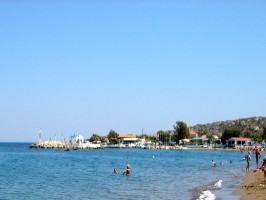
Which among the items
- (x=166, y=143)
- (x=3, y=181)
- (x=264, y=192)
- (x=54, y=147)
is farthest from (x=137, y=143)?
(x=264, y=192)

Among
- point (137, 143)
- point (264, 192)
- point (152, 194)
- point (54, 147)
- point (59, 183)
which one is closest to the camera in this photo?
point (264, 192)

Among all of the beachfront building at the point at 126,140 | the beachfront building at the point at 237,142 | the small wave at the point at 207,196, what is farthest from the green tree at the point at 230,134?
the small wave at the point at 207,196

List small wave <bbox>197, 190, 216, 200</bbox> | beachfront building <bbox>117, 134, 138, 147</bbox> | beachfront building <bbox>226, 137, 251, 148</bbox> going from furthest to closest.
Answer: beachfront building <bbox>117, 134, 138, 147</bbox>, beachfront building <bbox>226, 137, 251, 148</bbox>, small wave <bbox>197, 190, 216, 200</bbox>

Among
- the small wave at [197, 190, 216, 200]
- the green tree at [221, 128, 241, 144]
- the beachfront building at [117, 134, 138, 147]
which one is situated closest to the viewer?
the small wave at [197, 190, 216, 200]

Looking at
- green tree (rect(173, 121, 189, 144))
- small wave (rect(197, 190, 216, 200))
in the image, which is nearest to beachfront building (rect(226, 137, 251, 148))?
green tree (rect(173, 121, 189, 144))

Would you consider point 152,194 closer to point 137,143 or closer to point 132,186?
point 132,186

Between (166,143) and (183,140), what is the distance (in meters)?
10.2

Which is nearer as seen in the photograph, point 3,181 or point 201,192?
point 201,192

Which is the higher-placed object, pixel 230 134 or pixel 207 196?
pixel 230 134

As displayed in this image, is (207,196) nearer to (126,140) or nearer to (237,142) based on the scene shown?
(237,142)

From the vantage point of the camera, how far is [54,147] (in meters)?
171

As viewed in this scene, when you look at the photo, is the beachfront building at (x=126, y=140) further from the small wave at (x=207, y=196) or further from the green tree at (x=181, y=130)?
the small wave at (x=207, y=196)

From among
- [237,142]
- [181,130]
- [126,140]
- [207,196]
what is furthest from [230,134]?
[207,196]

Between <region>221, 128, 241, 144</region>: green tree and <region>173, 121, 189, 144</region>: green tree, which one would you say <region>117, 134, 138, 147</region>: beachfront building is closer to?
<region>173, 121, 189, 144</region>: green tree
